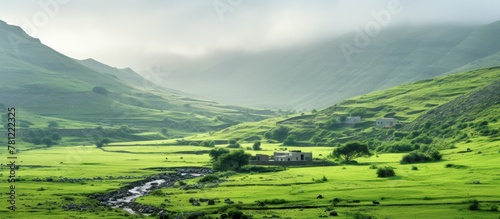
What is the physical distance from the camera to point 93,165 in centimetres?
16750

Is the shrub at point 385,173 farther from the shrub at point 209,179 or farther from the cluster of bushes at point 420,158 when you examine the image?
the shrub at point 209,179

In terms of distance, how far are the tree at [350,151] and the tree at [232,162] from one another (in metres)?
26.9

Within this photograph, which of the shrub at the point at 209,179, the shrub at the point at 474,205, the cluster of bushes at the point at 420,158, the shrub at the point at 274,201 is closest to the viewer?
the shrub at the point at 474,205

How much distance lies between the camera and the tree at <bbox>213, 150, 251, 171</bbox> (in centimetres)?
15162

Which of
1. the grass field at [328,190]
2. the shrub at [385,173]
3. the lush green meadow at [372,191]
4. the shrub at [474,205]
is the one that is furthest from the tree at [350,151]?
the shrub at [474,205]

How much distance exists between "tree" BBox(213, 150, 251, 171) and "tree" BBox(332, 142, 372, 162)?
26.9 m

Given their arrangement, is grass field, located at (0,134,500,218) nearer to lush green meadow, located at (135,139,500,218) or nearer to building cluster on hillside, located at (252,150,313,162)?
lush green meadow, located at (135,139,500,218)

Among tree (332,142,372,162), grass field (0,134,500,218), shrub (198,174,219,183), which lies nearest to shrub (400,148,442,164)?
grass field (0,134,500,218)

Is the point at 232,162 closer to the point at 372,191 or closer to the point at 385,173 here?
the point at 385,173

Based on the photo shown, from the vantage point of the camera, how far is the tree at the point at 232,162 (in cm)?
15162

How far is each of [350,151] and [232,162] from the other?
33.4 m

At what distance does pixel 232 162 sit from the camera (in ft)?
500

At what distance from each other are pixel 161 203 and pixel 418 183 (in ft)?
133

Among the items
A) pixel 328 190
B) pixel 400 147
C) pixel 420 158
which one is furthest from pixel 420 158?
pixel 328 190
